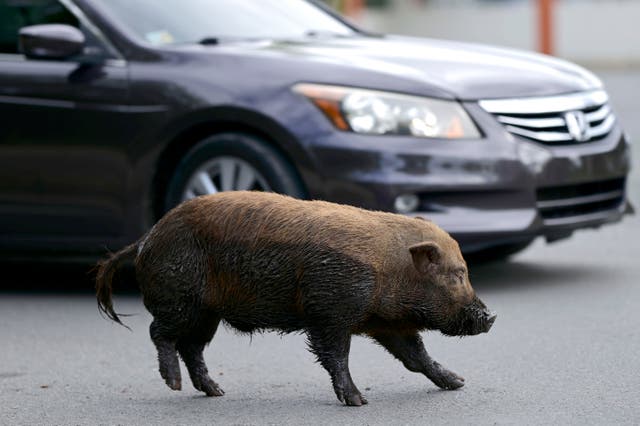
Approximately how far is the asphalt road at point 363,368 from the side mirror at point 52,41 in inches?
49.7

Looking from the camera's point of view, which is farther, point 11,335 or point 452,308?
point 11,335

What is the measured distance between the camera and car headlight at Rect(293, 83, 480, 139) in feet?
25.5

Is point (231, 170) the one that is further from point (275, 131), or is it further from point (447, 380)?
point (447, 380)

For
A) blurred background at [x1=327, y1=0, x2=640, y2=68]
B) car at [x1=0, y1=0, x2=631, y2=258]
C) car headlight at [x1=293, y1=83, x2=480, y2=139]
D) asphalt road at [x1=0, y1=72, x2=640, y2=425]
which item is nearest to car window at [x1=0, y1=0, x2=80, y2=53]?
car at [x1=0, y1=0, x2=631, y2=258]

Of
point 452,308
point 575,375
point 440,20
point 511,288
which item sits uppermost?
point 452,308

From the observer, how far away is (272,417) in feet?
18.1

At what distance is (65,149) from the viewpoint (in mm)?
8188

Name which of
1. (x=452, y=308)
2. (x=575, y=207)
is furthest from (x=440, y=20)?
(x=452, y=308)

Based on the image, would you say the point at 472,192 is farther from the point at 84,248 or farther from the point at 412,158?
the point at 84,248

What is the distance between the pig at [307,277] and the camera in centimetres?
546

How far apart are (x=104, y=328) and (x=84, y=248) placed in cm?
96

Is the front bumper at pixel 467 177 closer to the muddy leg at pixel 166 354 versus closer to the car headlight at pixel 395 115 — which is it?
the car headlight at pixel 395 115

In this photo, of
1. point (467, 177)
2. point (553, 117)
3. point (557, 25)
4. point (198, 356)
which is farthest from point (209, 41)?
point (557, 25)

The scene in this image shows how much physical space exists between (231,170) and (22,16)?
Result: 1.65 meters
